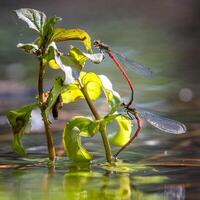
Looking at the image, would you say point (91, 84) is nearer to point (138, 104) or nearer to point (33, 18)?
point (33, 18)

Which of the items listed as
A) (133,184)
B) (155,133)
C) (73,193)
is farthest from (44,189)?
(155,133)

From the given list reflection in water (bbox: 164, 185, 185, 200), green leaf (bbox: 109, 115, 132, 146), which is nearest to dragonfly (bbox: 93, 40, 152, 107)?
green leaf (bbox: 109, 115, 132, 146)

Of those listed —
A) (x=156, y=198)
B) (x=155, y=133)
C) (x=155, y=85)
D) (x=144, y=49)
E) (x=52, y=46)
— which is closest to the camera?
(x=156, y=198)

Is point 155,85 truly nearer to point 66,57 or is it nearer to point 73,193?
point 66,57

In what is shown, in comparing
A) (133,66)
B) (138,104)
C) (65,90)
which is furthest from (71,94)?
(138,104)

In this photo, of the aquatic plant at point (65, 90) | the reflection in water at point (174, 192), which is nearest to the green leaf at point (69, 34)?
the aquatic plant at point (65, 90)

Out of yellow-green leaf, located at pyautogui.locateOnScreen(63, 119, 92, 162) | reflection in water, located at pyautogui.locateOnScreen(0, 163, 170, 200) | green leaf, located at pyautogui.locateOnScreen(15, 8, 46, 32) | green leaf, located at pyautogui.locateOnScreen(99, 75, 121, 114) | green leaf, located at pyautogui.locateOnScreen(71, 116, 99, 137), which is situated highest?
green leaf, located at pyautogui.locateOnScreen(15, 8, 46, 32)

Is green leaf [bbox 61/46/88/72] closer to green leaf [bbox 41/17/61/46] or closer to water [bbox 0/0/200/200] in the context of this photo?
green leaf [bbox 41/17/61/46]

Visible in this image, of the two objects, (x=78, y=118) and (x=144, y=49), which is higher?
(x=144, y=49)
